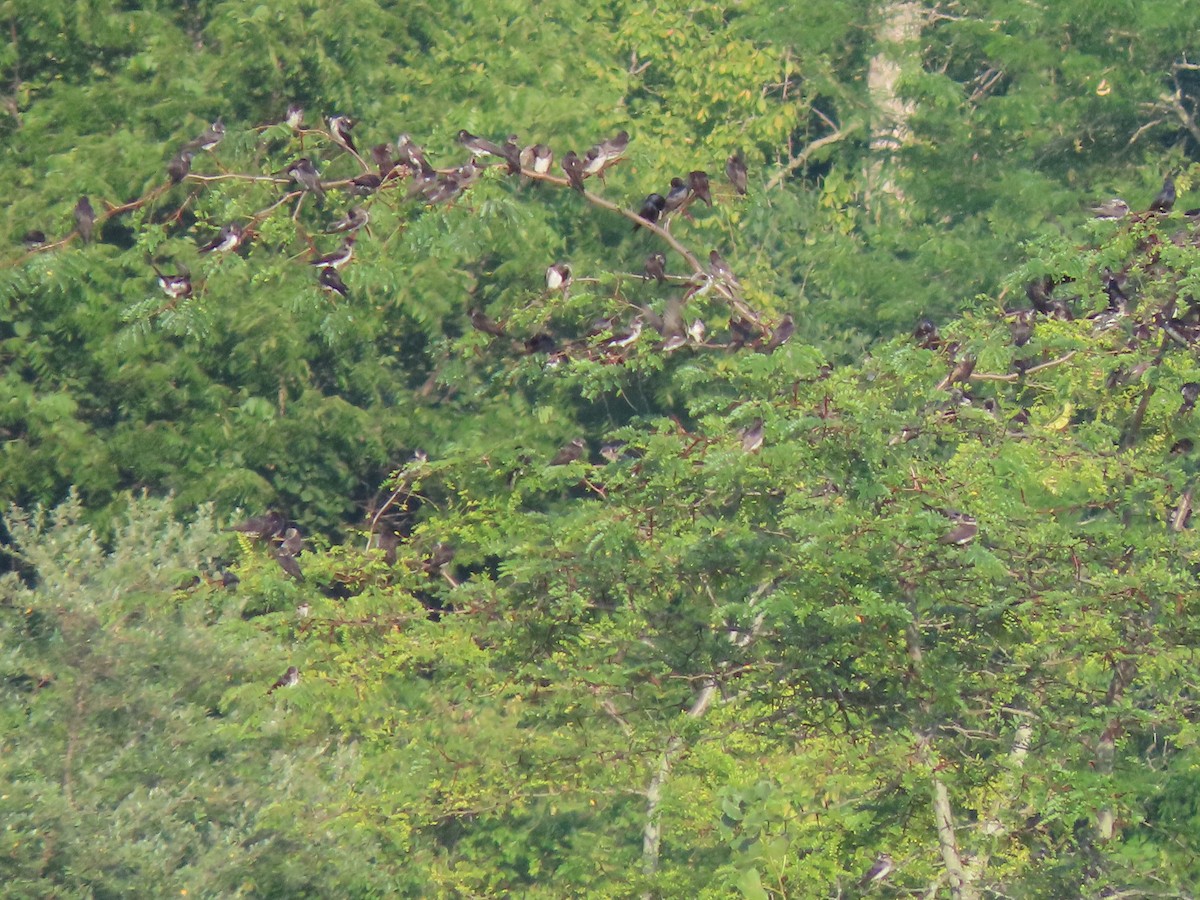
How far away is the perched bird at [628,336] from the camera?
634 cm

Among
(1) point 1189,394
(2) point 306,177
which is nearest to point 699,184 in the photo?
(2) point 306,177

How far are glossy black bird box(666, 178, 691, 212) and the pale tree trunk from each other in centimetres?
1099

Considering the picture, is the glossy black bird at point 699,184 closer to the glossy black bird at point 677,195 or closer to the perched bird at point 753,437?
the glossy black bird at point 677,195

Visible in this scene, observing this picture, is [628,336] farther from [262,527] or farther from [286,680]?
[262,527]

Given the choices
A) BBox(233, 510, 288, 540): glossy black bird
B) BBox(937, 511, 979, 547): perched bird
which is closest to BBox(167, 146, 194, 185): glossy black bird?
BBox(937, 511, 979, 547): perched bird

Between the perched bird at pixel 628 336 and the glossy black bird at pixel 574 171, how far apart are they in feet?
2.32

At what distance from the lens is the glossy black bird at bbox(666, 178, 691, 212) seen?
18.8 ft

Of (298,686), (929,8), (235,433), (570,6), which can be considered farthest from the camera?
(929,8)

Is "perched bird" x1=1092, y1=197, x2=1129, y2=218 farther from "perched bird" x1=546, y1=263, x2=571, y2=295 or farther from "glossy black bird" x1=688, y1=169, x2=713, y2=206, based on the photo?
"perched bird" x1=546, y1=263, x2=571, y2=295

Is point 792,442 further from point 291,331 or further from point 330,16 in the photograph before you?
point 330,16

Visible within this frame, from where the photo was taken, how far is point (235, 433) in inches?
499

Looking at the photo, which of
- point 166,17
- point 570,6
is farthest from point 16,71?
point 570,6

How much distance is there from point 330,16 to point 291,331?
8.57 ft

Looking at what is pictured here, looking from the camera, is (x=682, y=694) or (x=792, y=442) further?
(x=682, y=694)
